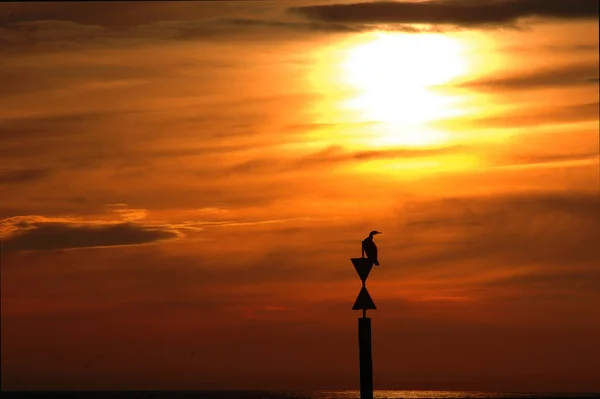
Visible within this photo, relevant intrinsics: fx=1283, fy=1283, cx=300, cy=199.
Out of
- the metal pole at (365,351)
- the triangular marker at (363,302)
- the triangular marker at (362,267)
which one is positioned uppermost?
the triangular marker at (362,267)

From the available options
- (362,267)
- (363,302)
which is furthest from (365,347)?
(362,267)

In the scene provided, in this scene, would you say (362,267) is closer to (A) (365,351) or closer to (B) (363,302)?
(B) (363,302)

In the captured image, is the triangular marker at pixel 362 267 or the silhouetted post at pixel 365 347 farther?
the triangular marker at pixel 362 267

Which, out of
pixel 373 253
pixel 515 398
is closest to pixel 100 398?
pixel 515 398

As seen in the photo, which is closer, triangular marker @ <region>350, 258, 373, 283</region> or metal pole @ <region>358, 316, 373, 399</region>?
metal pole @ <region>358, 316, 373, 399</region>

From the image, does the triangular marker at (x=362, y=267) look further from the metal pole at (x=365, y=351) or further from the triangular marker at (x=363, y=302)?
the metal pole at (x=365, y=351)

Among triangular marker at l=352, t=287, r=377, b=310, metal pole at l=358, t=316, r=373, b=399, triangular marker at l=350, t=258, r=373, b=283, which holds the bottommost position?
metal pole at l=358, t=316, r=373, b=399

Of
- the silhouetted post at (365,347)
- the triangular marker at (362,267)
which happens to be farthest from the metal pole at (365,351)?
the triangular marker at (362,267)

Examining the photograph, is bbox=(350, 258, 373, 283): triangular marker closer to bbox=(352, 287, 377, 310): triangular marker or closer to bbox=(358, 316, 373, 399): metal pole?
bbox=(352, 287, 377, 310): triangular marker

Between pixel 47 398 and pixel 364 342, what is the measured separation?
5870 cm

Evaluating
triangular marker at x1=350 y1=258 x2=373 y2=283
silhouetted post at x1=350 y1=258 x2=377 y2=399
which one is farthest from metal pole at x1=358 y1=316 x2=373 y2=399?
triangular marker at x1=350 y1=258 x2=373 y2=283

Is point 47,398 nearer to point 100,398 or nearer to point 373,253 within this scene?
point 100,398

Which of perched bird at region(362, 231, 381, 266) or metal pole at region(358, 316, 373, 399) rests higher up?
perched bird at region(362, 231, 381, 266)

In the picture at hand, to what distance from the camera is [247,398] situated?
84.5 metres
